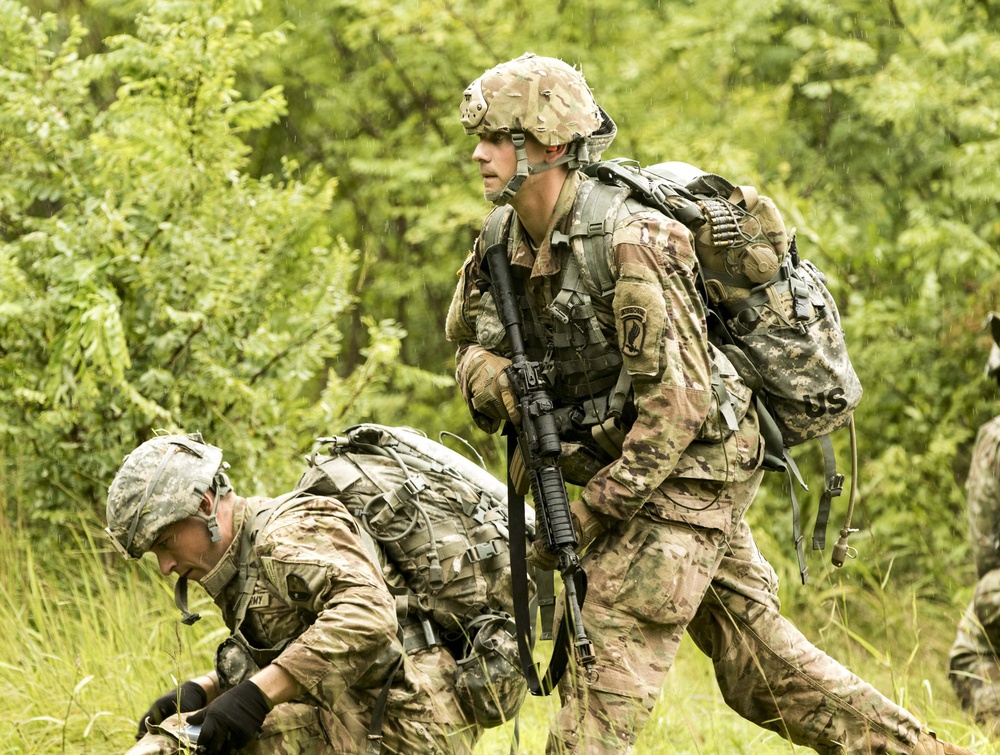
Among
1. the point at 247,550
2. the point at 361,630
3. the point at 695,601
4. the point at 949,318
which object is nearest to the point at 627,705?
the point at 695,601

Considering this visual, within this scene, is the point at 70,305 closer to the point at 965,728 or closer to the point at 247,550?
the point at 247,550

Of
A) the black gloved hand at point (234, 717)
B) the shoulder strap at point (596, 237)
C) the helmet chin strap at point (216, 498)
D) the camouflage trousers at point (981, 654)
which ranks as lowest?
the camouflage trousers at point (981, 654)

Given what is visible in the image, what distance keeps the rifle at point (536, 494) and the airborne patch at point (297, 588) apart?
58 centimetres

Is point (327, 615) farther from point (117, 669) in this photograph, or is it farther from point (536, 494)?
point (117, 669)

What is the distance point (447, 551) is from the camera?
3.74 m

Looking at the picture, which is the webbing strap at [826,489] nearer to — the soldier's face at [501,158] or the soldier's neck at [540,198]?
the soldier's neck at [540,198]

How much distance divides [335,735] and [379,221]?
9070mm

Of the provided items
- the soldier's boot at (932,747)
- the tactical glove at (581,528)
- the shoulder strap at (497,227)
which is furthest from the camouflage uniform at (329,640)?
the soldier's boot at (932,747)

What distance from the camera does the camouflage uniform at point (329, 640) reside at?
335cm

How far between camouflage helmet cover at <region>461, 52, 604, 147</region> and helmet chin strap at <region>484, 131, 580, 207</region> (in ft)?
0.12

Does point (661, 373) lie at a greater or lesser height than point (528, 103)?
lesser

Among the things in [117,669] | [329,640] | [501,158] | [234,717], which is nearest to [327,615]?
[329,640]

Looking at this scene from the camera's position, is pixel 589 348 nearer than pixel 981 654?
Yes

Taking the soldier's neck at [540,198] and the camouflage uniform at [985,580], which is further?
the camouflage uniform at [985,580]
